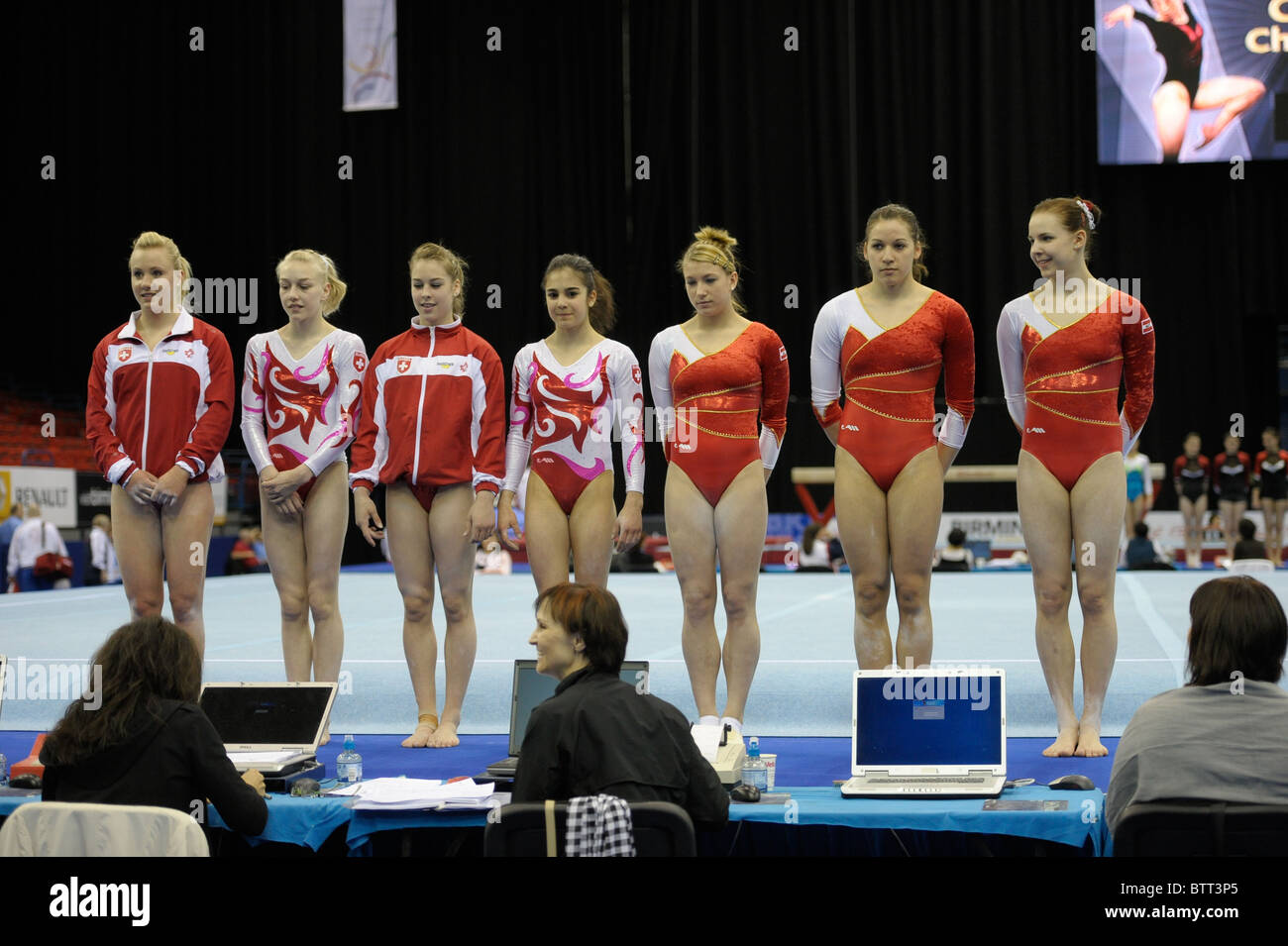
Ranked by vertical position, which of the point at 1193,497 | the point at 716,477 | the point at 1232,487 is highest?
the point at 716,477

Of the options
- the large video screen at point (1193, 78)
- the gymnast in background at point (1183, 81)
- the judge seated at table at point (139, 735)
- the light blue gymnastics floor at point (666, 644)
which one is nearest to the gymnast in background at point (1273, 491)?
the light blue gymnastics floor at point (666, 644)

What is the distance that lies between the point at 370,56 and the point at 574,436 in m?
8.61

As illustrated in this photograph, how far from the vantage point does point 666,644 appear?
7.23 metres

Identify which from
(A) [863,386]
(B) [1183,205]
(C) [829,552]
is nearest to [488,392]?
(A) [863,386]

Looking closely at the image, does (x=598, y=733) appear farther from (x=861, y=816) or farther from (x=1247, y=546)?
(x=1247, y=546)

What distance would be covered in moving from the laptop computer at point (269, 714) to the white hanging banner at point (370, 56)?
8759 millimetres

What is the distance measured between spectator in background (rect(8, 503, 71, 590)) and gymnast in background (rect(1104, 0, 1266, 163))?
1260 centimetres

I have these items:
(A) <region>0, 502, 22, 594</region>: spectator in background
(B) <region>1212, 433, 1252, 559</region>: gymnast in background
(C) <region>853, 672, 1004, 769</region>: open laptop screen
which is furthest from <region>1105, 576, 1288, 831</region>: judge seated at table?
(A) <region>0, 502, 22, 594</region>: spectator in background

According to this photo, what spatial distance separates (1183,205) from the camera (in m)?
16.0

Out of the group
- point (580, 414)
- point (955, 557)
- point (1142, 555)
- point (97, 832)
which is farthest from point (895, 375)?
point (1142, 555)

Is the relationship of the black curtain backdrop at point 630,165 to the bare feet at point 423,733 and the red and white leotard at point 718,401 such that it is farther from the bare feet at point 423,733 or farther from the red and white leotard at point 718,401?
the red and white leotard at point 718,401

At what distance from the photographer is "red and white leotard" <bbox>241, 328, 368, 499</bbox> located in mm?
4879
